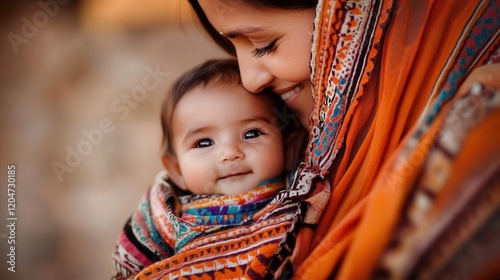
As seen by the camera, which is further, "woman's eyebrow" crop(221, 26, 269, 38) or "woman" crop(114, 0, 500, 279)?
"woman's eyebrow" crop(221, 26, 269, 38)

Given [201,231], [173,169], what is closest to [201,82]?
[173,169]

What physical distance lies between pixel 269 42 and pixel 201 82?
243 mm

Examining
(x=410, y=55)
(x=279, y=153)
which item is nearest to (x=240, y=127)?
(x=279, y=153)

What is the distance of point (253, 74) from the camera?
51.0 inches

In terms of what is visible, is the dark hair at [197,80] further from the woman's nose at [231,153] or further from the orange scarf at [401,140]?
the orange scarf at [401,140]

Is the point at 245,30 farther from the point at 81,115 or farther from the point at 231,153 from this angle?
the point at 81,115

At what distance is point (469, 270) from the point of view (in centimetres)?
71

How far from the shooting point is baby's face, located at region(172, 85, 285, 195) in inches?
51.7

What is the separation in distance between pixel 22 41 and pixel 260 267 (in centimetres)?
190

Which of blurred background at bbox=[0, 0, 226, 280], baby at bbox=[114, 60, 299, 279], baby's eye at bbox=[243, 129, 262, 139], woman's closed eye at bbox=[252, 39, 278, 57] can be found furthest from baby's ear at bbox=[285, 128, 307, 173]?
blurred background at bbox=[0, 0, 226, 280]

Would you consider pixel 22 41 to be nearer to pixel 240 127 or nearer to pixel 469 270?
pixel 240 127

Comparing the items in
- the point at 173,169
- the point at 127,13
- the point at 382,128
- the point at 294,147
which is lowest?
the point at 127,13

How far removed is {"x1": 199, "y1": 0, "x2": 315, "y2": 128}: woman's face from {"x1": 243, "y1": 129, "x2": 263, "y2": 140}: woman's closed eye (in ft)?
0.33

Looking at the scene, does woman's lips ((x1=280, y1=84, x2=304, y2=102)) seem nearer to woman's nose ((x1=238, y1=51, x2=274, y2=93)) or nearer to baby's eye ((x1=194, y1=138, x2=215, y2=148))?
woman's nose ((x1=238, y1=51, x2=274, y2=93))
